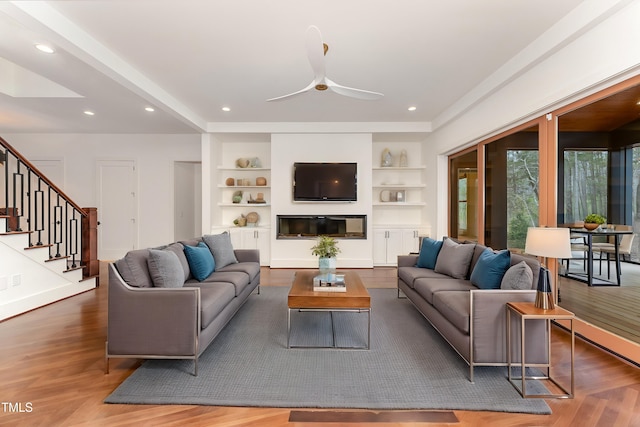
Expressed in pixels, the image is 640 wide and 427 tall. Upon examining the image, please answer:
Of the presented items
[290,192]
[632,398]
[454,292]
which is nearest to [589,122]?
[454,292]

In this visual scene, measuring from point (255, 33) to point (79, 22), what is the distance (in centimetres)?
158

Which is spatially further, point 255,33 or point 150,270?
point 255,33

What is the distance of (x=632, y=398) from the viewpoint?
1934mm

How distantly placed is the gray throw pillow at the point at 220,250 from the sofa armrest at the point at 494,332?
2811 millimetres

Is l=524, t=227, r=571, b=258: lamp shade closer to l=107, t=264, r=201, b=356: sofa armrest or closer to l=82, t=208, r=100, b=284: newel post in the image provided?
l=107, t=264, r=201, b=356: sofa armrest

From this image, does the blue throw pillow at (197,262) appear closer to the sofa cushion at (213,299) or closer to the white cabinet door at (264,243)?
the sofa cushion at (213,299)

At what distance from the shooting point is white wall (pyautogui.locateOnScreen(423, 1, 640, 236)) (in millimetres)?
2234

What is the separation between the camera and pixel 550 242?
2.49m

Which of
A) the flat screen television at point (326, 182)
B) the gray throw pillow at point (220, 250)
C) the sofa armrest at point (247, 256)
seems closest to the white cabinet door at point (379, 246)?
the flat screen television at point (326, 182)

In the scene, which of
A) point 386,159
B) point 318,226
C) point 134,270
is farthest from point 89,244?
point 386,159

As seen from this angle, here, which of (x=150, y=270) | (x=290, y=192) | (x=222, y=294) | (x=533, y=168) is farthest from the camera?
(x=290, y=192)

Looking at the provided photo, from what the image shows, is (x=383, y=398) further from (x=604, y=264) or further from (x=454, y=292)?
(x=604, y=264)

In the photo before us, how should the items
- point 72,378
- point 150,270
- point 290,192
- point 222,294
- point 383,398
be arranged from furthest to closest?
1. point 290,192
2. point 222,294
3. point 150,270
4. point 72,378
5. point 383,398

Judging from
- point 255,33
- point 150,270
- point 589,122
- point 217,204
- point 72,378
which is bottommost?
point 72,378
